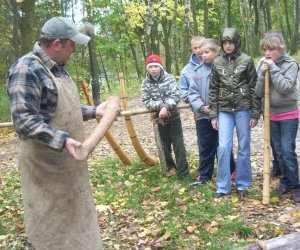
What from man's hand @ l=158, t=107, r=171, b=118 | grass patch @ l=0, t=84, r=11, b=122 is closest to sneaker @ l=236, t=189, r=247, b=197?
man's hand @ l=158, t=107, r=171, b=118

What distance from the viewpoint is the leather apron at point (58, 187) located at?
3.12 meters

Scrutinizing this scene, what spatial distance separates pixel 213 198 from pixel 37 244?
276cm

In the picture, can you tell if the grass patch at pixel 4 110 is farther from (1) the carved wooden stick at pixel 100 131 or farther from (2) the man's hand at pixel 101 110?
(1) the carved wooden stick at pixel 100 131

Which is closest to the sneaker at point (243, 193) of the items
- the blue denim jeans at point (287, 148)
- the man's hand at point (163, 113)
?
the blue denim jeans at point (287, 148)

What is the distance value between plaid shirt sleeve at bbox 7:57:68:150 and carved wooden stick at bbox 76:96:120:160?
0.52 feet

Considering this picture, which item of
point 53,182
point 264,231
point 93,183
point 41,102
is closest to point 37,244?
point 53,182

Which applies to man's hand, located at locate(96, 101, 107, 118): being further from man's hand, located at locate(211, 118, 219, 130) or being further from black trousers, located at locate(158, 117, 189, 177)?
black trousers, located at locate(158, 117, 189, 177)

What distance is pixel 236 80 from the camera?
204 inches

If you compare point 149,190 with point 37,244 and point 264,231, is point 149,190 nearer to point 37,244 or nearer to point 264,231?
point 264,231

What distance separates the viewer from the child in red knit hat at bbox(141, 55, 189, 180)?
5918 millimetres

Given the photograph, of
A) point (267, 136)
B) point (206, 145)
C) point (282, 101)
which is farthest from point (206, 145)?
point (282, 101)

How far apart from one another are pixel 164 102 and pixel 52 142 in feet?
10.8

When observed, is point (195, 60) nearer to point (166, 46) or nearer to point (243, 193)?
point (243, 193)

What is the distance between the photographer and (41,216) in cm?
323
